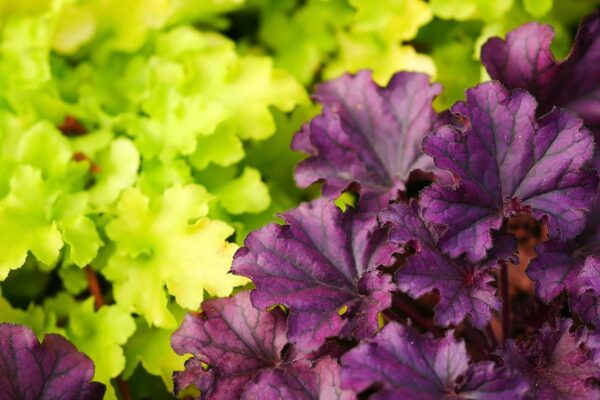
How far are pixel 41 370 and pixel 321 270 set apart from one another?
53cm

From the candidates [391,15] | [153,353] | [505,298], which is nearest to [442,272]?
[505,298]

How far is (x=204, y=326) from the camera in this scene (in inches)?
54.3

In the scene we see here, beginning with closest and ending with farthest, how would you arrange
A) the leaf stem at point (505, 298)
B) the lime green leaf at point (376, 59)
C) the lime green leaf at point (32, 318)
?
the leaf stem at point (505, 298) → the lime green leaf at point (32, 318) → the lime green leaf at point (376, 59)

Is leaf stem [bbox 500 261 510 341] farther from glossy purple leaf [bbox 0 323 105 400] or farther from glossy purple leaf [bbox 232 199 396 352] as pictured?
glossy purple leaf [bbox 0 323 105 400]

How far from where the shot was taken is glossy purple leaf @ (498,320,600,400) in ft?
3.81

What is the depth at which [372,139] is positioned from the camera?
161 centimetres

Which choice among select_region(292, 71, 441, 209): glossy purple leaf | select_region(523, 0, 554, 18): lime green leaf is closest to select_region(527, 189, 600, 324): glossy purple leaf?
select_region(292, 71, 441, 209): glossy purple leaf

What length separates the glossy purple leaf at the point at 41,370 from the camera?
50.8 inches

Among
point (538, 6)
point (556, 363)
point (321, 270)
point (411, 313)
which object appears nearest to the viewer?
point (556, 363)

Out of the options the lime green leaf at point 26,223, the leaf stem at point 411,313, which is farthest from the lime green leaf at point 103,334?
the leaf stem at point 411,313

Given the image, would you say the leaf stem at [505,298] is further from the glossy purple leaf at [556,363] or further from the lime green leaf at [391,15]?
the lime green leaf at [391,15]

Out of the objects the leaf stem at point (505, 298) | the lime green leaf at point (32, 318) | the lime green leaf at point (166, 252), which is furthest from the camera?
the lime green leaf at point (32, 318)

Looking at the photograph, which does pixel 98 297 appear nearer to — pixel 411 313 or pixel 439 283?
pixel 411 313

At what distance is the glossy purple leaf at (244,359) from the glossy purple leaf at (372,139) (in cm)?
32
